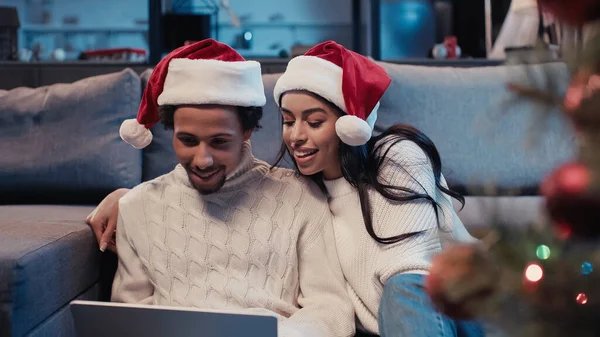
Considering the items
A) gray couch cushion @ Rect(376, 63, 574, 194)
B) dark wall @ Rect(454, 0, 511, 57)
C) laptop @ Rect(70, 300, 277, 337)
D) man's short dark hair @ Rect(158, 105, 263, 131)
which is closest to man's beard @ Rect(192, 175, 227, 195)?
man's short dark hair @ Rect(158, 105, 263, 131)

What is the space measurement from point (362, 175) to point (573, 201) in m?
1.03

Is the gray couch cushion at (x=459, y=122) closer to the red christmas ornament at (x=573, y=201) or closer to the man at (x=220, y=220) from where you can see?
the man at (x=220, y=220)

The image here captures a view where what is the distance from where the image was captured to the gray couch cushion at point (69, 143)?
1787 millimetres

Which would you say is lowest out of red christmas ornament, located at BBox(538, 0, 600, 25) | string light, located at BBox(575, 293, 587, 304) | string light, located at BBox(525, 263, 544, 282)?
string light, located at BBox(575, 293, 587, 304)

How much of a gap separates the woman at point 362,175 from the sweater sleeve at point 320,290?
2cm

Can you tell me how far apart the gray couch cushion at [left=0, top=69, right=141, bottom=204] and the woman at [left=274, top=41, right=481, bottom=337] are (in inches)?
24.7

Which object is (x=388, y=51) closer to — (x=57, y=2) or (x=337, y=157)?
(x=57, y=2)

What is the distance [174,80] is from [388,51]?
3.48m

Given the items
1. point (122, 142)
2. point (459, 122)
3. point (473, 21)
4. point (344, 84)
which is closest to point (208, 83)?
point (344, 84)

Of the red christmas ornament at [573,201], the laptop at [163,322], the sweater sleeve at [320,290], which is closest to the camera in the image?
the red christmas ornament at [573,201]

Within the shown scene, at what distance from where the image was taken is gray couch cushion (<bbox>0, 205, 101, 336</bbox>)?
103 cm

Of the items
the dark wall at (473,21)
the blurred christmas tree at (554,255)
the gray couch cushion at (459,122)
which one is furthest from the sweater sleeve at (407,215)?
the dark wall at (473,21)

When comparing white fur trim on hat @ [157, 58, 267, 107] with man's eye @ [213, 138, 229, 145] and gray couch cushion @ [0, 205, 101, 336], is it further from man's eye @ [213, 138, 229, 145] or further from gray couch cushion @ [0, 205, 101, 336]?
gray couch cushion @ [0, 205, 101, 336]

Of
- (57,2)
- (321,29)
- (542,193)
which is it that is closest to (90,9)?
(57,2)
